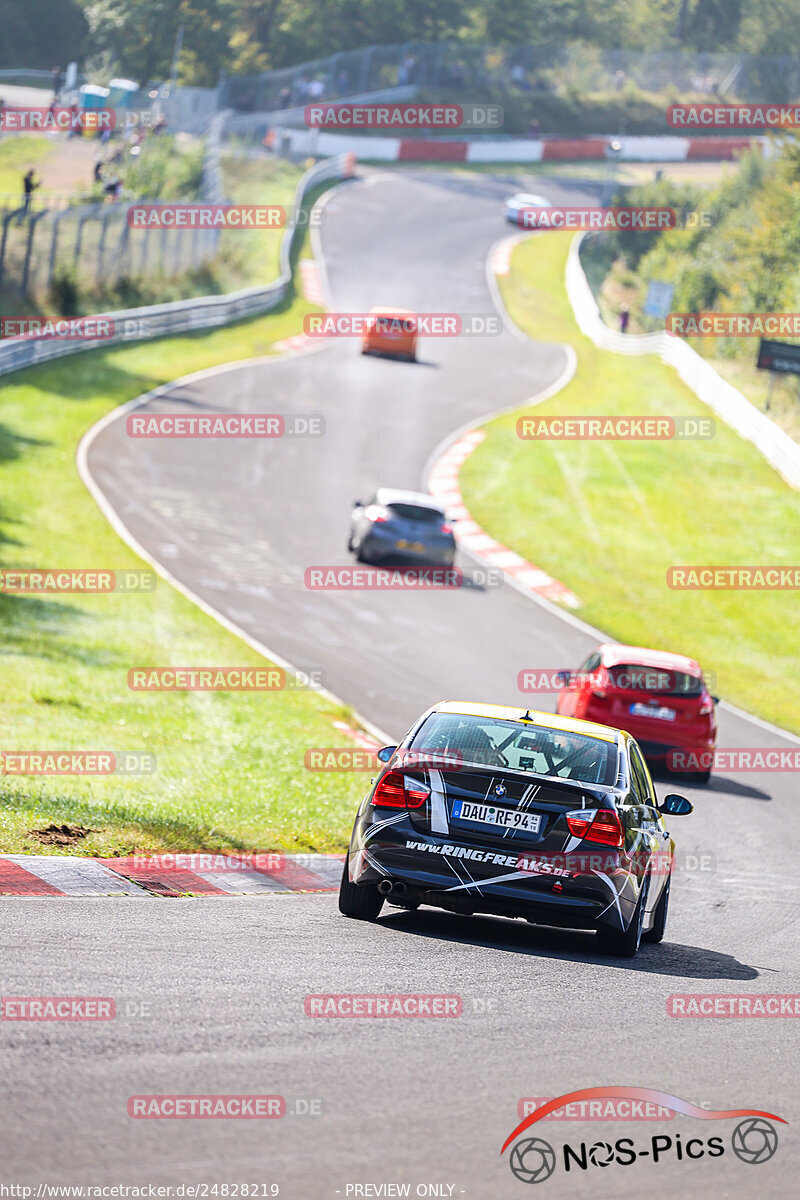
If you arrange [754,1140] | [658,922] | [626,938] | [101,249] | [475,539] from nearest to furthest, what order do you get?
[754,1140] → [626,938] → [658,922] → [475,539] → [101,249]

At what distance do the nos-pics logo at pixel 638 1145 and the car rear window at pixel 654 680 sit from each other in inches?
473

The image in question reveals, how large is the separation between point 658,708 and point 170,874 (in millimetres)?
8815

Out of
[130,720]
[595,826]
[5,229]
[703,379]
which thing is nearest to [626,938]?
[595,826]

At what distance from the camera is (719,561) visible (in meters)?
33.3

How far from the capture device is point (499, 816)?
8.59 meters

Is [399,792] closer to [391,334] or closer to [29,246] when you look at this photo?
[29,246]

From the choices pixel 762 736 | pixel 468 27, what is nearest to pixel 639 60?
→ pixel 468 27

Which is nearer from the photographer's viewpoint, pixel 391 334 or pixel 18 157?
pixel 391 334

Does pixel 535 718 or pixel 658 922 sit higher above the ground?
pixel 535 718

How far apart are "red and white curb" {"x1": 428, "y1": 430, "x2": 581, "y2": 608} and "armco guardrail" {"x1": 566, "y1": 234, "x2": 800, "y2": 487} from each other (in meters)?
7.45

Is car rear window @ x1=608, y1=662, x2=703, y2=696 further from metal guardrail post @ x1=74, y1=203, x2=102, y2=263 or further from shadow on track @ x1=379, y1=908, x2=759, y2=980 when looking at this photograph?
metal guardrail post @ x1=74, y1=203, x2=102, y2=263

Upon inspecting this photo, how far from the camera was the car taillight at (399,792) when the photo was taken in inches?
344

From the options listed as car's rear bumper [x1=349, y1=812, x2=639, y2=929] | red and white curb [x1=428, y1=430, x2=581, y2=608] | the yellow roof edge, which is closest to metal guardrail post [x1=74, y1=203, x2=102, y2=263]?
red and white curb [x1=428, y1=430, x2=581, y2=608]

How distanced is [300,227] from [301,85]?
19540 millimetres
